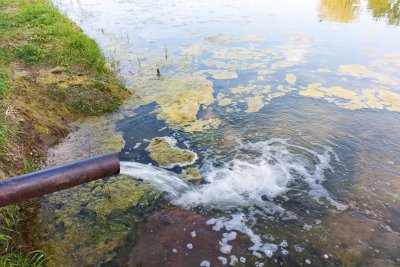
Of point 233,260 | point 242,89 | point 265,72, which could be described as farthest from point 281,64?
point 233,260

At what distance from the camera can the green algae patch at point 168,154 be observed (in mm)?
4668

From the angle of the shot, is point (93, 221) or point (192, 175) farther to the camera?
point (192, 175)

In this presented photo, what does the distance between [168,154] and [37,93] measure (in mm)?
2762

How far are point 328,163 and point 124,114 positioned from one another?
3758mm

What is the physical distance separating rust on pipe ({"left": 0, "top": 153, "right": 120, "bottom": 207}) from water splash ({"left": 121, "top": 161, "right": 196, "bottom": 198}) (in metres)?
2.66

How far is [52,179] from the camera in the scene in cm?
131

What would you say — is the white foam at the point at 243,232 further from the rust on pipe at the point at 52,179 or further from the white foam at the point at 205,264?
the rust on pipe at the point at 52,179

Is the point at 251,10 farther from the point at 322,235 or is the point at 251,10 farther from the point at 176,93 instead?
the point at 322,235

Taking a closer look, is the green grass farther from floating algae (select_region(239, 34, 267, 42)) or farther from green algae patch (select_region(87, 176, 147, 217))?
floating algae (select_region(239, 34, 267, 42))

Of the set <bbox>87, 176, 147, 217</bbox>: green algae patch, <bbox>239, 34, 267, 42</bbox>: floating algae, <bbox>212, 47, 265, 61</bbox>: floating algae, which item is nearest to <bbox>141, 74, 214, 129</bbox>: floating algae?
<bbox>212, 47, 265, 61</bbox>: floating algae

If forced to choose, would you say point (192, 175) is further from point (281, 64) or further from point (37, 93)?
point (281, 64)

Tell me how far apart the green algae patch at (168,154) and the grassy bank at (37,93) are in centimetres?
151

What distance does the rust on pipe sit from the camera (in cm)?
130

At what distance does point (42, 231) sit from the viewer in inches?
128
